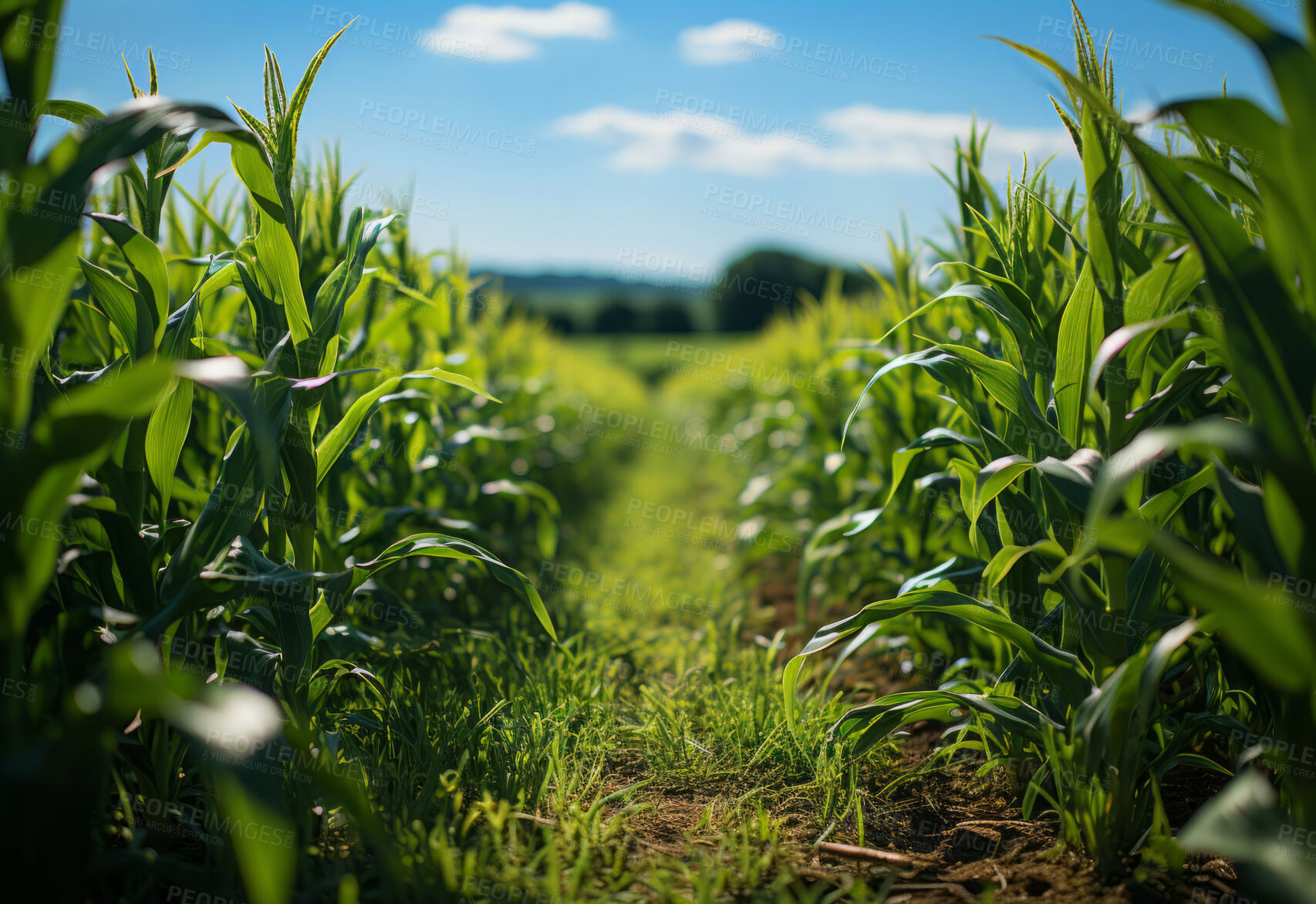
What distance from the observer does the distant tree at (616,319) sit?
40906 mm

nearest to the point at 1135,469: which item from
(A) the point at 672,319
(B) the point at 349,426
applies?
(B) the point at 349,426

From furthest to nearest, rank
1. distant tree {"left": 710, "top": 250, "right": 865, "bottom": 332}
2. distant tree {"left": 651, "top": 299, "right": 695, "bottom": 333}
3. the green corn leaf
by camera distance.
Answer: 1. distant tree {"left": 651, "top": 299, "right": 695, "bottom": 333}
2. distant tree {"left": 710, "top": 250, "right": 865, "bottom": 332}
3. the green corn leaf

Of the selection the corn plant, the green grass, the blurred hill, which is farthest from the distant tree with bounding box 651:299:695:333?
the corn plant

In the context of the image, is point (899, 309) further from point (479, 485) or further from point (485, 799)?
point (485, 799)

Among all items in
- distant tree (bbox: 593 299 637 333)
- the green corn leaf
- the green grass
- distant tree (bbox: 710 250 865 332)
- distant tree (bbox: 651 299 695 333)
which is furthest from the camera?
distant tree (bbox: 593 299 637 333)

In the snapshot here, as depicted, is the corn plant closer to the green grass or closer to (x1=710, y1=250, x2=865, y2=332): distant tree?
the green grass

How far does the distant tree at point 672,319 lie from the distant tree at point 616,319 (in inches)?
80.8

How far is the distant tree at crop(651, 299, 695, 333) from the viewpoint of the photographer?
3825 cm

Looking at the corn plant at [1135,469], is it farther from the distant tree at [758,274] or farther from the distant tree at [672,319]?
the distant tree at [672,319]

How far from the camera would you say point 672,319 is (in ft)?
127

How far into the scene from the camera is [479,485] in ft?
10.6

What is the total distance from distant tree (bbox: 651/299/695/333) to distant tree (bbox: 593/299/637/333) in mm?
2053

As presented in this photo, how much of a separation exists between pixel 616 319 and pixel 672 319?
4.08 metres

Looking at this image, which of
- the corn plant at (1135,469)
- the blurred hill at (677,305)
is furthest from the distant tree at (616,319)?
the corn plant at (1135,469)
